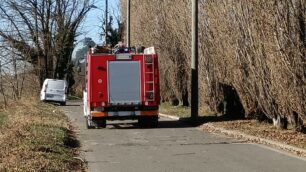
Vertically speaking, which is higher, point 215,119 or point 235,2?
point 235,2

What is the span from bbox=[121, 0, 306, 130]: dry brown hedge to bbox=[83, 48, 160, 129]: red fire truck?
2.83 m

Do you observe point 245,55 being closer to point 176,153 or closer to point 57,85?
point 176,153

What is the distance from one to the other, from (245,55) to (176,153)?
6256 mm

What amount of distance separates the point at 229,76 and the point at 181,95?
10.8 m

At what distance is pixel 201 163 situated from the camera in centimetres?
1263

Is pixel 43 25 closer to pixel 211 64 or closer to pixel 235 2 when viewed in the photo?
pixel 211 64

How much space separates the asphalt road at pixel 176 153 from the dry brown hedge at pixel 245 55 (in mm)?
1906

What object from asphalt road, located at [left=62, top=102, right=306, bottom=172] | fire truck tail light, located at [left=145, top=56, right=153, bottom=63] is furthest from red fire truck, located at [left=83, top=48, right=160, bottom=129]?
asphalt road, located at [left=62, top=102, right=306, bottom=172]

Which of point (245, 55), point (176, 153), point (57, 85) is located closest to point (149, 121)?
point (245, 55)

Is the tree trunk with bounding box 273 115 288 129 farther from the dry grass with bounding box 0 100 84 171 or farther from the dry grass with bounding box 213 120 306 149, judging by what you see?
the dry grass with bounding box 0 100 84 171

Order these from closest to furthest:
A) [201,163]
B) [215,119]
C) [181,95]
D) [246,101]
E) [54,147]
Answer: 1. [201,163]
2. [54,147]
3. [246,101]
4. [215,119]
5. [181,95]

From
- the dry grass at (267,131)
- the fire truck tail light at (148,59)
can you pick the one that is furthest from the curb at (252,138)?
the fire truck tail light at (148,59)

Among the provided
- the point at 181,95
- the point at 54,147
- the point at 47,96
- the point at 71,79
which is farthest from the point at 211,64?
the point at 71,79

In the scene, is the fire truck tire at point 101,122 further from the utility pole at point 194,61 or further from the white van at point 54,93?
the white van at point 54,93
